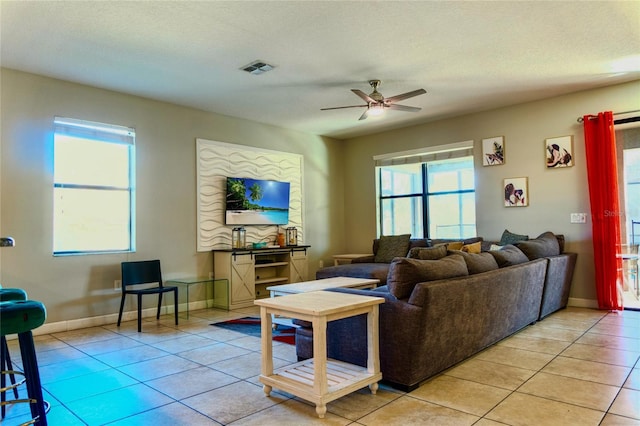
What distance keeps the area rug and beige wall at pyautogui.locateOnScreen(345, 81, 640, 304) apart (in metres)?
3.38

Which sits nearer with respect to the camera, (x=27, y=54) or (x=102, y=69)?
(x=27, y=54)

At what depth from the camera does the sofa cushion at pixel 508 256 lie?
3.73 meters

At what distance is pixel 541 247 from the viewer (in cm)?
464

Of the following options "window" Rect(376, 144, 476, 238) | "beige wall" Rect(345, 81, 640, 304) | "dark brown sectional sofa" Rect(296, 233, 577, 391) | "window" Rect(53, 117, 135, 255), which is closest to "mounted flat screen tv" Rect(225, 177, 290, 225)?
"window" Rect(53, 117, 135, 255)

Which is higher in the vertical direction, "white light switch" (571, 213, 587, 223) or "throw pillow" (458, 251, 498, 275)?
"white light switch" (571, 213, 587, 223)

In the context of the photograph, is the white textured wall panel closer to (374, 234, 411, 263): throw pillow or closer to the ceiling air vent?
(374, 234, 411, 263): throw pillow

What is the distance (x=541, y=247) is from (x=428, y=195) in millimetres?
2547

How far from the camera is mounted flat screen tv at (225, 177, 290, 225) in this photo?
6164 millimetres

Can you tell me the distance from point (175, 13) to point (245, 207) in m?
3.41

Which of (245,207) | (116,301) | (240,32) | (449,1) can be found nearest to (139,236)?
(116,301)

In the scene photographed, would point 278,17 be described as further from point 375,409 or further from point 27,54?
point 375,409

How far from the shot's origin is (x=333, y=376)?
2643 mm

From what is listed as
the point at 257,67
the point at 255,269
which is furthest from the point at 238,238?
the point at 257,67

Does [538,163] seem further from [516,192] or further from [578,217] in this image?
[578,217]
